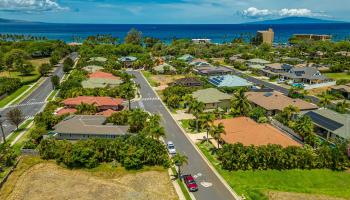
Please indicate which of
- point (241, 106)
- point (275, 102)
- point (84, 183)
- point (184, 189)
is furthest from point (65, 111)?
point (275, 102)

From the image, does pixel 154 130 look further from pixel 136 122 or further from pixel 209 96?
pixel 209 96

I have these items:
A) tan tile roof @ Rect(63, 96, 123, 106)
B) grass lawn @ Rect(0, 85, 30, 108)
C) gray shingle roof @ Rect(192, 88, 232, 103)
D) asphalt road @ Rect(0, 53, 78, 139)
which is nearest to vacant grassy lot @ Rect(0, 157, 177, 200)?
asphalt road @ Rect(0, 53, 78, 139)

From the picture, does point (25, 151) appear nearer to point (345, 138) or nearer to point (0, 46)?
point (345, 138)

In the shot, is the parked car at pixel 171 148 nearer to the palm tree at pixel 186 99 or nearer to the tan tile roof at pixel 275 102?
the palm tree at pixel 186 99

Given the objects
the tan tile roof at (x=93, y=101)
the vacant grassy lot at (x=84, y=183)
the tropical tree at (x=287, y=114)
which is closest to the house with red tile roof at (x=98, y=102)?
the tan tile roof at (x=93, y=101)

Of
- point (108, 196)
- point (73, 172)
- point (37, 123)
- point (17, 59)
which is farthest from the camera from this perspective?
point (17, 59)

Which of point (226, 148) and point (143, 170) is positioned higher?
point (226, 148)

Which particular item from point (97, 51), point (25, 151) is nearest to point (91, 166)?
point (25, 151)
